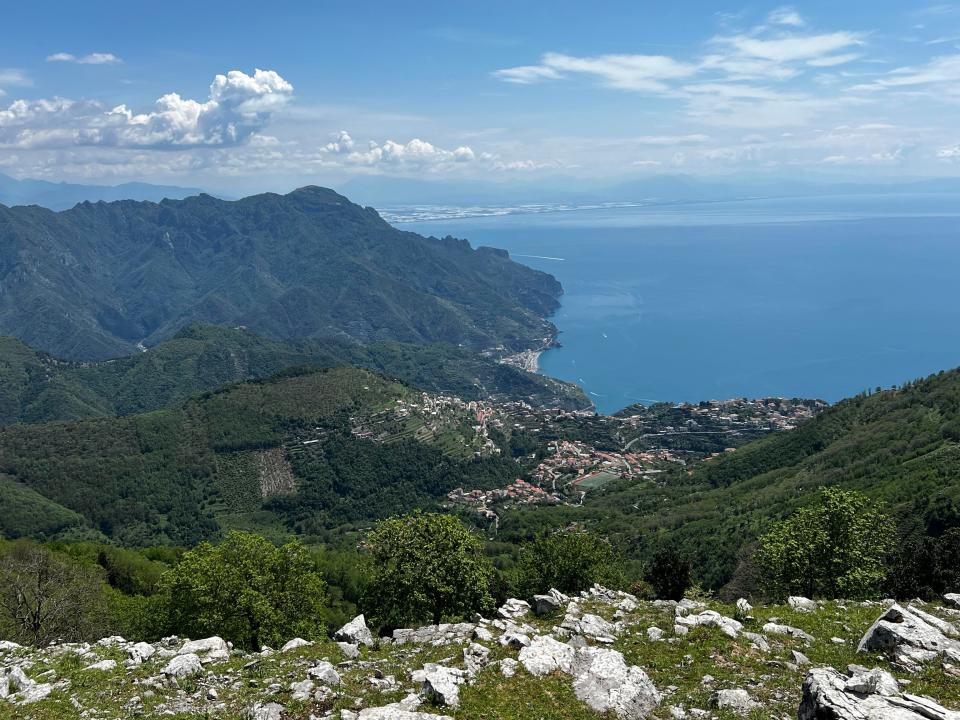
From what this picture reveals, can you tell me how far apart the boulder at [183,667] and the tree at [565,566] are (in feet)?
68.8

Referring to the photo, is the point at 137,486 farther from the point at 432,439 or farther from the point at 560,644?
the point at 560,644

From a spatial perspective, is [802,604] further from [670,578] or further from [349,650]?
[349,650]

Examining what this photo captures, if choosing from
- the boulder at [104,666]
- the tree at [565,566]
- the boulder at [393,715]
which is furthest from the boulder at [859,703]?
the tree at [565,566]

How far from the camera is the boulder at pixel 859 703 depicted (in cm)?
1106

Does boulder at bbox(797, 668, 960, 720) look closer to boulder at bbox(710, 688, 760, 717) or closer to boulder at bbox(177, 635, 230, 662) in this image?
boulder at bbox(710, 688, 760, 717)

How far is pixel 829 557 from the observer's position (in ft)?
102

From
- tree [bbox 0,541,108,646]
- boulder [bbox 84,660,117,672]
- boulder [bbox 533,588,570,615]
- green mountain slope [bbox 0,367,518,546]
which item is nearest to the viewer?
boulder [bbox 84,660,117,672]

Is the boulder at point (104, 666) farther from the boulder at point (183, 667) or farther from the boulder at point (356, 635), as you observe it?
the boulder at point (356, 635)

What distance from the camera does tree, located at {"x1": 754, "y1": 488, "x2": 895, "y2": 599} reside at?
3067 cm

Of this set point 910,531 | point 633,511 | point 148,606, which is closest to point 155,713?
point 148,606

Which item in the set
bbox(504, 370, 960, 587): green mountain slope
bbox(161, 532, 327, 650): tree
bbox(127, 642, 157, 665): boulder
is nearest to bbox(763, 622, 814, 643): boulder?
bbox(161, 532, 327, 650): tree

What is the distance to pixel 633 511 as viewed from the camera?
123312mm

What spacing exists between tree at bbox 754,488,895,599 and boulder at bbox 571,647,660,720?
18.2 metres

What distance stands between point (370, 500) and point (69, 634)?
142888 millimetres
